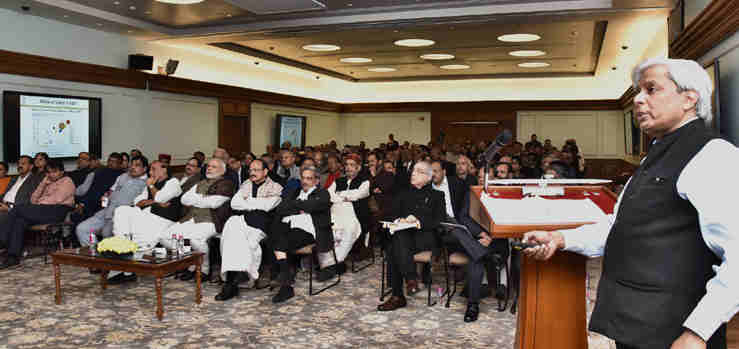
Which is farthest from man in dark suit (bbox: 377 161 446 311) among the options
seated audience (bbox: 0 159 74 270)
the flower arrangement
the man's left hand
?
seated audience (bbox: 0 159 74 270)

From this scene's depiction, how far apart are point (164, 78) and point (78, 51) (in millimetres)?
1862

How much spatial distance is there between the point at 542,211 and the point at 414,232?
319 cm

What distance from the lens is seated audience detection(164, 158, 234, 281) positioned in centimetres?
615

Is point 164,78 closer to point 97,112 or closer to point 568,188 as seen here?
point 97,112

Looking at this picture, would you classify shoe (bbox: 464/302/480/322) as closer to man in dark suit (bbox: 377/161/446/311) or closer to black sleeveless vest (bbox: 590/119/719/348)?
man in dark suit (bbox: 377/161/446/311)

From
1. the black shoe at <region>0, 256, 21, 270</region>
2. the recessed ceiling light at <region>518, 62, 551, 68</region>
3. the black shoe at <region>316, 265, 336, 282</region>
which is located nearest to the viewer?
the black shoe at <region>316, 265, 336, 282</region>

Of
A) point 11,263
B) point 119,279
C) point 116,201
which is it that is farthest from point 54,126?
point 119,279

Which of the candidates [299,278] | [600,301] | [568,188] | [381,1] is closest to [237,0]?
[381,1]

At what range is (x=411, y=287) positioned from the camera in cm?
567

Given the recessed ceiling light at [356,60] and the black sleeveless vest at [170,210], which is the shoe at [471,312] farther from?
the recessed ceiling light at [356,60]

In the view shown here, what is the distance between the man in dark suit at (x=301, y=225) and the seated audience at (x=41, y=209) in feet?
10.9

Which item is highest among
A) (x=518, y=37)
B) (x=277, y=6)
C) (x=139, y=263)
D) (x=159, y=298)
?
(x=518, y=37)

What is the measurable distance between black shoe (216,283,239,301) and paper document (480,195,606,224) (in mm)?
3787

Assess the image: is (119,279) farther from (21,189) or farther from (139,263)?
(21,189)
